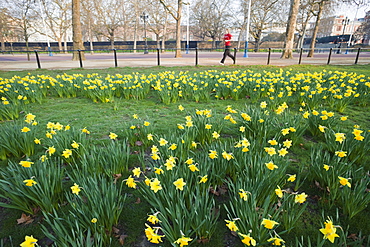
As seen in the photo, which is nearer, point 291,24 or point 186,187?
point 186,187

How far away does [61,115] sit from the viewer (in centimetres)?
427

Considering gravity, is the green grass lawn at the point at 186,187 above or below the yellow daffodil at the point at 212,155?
below

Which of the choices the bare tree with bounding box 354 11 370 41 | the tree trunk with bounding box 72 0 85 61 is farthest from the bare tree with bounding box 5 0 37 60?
the bare tree with bounding box 354 11 370 41

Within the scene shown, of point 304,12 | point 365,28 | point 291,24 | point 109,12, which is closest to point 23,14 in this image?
point 109,12

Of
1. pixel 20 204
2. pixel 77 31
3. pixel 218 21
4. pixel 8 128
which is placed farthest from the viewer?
pixel 218 21

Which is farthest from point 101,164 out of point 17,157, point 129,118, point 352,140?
point 352,140

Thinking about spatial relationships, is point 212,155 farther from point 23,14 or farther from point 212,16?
point 212,16

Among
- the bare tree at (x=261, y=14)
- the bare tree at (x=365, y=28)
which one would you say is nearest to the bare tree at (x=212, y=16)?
the bare tree at (x=261, y=14)

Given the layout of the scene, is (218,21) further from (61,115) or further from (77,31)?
(61,115)

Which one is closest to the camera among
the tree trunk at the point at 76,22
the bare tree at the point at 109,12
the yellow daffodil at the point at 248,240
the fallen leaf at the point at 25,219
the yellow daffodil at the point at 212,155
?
the yellow daffodil at the point at 248,240

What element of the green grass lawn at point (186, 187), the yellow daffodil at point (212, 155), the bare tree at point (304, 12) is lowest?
the green grass lawn at point (186, 187)

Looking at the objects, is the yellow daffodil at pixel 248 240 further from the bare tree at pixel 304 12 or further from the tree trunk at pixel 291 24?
the bare tree at pixel 304 12

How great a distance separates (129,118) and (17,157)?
1.85 metres

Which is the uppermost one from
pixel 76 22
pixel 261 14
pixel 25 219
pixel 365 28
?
pixel 261 14
